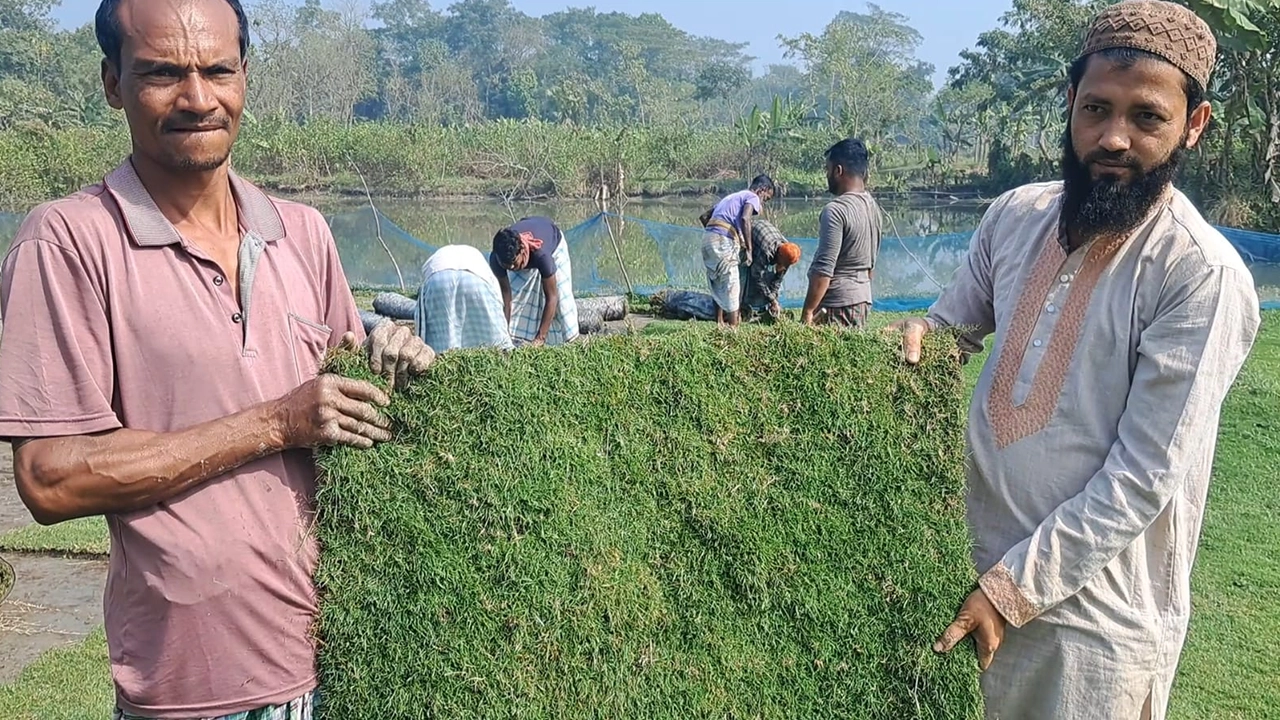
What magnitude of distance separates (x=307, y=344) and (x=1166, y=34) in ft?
5.93

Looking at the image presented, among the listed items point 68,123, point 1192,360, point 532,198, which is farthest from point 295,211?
point 68,123

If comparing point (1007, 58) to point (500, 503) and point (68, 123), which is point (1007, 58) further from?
point (500, 503)

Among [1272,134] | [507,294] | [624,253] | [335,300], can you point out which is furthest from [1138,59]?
[1272,134]

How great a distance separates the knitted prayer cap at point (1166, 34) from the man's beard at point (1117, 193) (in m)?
0.16

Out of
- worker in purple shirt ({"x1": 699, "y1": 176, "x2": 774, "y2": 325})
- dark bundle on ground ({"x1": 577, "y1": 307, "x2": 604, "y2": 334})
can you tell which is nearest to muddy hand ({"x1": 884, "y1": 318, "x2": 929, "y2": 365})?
worker in purple shirt ({"x1": 699, "y1": 176, "x2": 774, "y2": 325})

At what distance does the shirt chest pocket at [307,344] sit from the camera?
1717 millimetres

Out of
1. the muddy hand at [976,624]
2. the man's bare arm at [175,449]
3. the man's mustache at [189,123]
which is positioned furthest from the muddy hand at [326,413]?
the muddy hand at [976,624]

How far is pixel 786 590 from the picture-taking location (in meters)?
1.83

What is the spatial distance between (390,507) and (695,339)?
69 cm

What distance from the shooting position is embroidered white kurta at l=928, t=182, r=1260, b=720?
5.80ft

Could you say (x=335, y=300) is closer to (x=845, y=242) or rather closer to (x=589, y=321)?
(x=845, y=242)

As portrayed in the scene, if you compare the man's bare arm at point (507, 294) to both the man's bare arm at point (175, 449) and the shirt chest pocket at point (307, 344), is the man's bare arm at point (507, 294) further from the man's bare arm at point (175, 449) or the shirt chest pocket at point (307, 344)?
the man's bare arm at point (175, 449)

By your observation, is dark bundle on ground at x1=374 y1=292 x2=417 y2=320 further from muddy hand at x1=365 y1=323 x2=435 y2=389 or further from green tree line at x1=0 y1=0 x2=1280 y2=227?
muddy hand at x1=365 y1=323 x2=435 y2=389

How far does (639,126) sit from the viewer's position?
1649 inches
